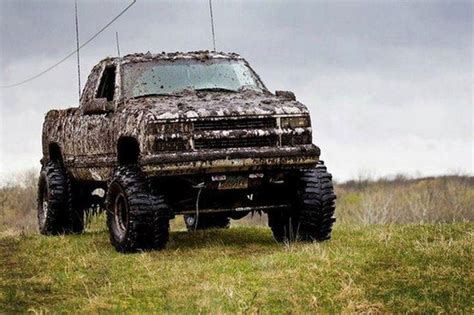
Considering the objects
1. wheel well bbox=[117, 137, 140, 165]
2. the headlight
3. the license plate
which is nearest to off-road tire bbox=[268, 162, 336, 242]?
the headlight

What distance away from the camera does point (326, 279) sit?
9.54 metres

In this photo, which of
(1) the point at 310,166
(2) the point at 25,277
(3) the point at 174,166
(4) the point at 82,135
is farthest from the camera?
(4) the point at 82,135

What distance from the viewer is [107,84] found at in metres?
14.3

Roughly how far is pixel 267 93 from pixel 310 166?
152 cm

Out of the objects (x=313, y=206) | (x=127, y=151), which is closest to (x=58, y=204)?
(x=127, y=151)

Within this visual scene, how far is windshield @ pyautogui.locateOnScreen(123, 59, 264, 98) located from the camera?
1312 centimetres

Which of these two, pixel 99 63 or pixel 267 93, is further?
pixel 99 63

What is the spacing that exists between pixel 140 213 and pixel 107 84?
295 cm

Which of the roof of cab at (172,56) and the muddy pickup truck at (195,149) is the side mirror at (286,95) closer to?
the muddy pickup truck at (195,149)

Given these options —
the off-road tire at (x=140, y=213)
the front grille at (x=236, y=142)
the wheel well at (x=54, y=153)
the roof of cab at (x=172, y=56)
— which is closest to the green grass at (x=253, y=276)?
the off-road tire at (x=140, y=213)

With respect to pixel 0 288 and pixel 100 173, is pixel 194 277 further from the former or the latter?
pixel 100 173

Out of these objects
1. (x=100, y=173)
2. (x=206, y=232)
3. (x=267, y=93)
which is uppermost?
(x=267, y=93)

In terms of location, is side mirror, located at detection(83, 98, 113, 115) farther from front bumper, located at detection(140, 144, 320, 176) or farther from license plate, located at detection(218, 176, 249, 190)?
license plate, located at detection(218, 176, 249, 190)

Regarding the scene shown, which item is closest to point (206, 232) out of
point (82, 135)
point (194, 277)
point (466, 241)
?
point (82, 135)
